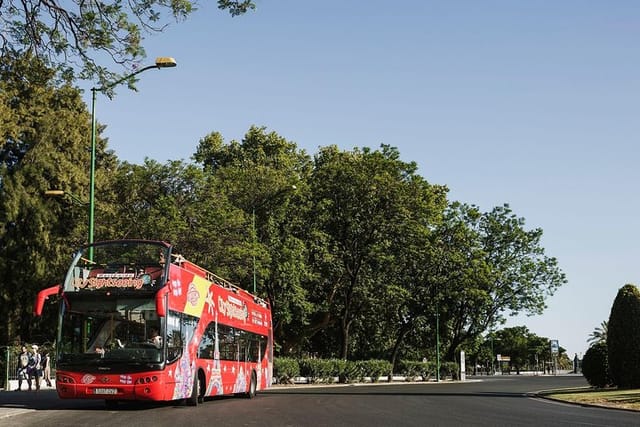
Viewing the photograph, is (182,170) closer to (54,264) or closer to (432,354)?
(54,264)

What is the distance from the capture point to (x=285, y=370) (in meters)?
47.4

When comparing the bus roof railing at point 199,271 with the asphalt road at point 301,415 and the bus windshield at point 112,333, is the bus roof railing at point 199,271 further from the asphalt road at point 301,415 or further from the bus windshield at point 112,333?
the asphalt road at point 301,415

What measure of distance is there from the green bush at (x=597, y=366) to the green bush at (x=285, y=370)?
17361 millimetres

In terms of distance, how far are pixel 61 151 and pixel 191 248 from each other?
47.4 feet

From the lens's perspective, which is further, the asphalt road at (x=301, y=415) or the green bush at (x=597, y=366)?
the green bush at (x=597, y=366)

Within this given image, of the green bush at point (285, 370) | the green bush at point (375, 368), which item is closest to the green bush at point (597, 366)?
the green bush at point (285, 370)

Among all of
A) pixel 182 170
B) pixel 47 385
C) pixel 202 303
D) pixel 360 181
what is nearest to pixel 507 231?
pixel 360 181

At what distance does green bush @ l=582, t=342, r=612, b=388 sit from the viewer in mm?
35125

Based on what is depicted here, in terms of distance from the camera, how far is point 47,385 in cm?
3669

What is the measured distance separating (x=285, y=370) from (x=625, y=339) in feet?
67.4

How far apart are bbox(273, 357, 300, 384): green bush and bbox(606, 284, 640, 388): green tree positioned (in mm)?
19096

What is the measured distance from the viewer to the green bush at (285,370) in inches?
1832

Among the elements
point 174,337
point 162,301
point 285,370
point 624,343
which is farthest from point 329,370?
point 162,301

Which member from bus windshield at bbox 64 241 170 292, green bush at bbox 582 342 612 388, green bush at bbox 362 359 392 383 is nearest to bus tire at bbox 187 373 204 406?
bus windshield at bbox 64 241 170 292
